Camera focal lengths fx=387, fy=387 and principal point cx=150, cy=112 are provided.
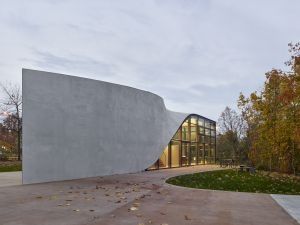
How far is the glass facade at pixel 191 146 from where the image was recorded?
30.5m

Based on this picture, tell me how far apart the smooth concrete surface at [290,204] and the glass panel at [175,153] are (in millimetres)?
18983

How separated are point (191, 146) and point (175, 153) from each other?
4.31m

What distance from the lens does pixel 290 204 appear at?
1062 centimetres

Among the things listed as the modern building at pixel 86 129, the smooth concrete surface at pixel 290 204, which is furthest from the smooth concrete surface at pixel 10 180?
the smooth concrete surface at pixel 290 204

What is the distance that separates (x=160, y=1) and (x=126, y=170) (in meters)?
12.3

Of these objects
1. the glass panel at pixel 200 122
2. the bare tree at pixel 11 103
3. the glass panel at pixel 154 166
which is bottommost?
the glass panel at pixel 154 166

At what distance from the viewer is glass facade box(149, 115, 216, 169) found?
30.5 m

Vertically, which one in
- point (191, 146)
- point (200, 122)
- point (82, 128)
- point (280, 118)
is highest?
point (200, 122)

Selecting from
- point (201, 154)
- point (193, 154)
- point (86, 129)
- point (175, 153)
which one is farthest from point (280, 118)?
point (201, 154)

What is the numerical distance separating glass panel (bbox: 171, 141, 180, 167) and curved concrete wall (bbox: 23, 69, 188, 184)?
484 cm

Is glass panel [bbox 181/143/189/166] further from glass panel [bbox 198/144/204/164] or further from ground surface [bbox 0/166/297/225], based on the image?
ground surface [bbox 0/166/297/225]

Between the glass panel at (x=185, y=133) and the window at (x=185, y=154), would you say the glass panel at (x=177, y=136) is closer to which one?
the glass panel at (x=185, y=133)

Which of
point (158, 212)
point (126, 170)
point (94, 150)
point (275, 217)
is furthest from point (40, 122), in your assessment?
point (275, 217)

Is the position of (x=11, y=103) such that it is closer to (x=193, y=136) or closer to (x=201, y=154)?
(x=193, y=136)
